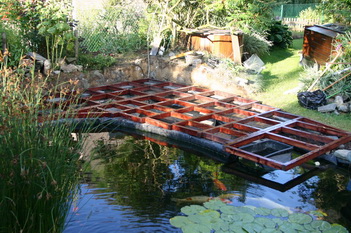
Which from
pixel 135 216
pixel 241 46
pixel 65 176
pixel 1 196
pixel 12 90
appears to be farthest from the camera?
pixel 241 46

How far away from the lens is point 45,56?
30.3ft

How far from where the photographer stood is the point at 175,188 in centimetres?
489

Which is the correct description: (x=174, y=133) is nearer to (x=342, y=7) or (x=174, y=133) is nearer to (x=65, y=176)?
(x=65, y=176)

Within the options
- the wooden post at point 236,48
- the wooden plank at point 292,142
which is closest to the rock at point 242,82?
the wooden post at point 236,48

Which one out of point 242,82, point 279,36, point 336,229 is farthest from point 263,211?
point 279,36

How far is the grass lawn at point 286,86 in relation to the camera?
276 inches

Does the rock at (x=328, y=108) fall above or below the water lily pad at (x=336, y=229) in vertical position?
above

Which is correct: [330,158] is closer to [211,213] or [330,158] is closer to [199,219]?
[211,213]

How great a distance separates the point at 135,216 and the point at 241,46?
661 centimetres

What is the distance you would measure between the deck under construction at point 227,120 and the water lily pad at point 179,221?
151 cm

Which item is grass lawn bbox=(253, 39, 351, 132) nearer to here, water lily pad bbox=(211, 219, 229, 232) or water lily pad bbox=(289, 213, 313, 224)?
water lily pad bbox=(289, 213, 313, 224)

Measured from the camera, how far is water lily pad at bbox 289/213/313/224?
156 inches

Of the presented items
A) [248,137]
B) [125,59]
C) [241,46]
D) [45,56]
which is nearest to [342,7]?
[241,46]

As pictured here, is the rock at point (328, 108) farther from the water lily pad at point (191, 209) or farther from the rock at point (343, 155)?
the water lily pad at point (191, 209)
